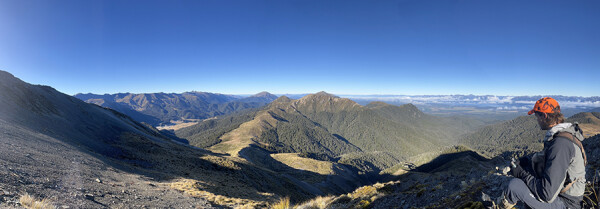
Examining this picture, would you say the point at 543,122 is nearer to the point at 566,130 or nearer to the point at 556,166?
the point at 566,130

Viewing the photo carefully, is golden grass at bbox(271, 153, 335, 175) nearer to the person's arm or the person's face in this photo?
the person's face

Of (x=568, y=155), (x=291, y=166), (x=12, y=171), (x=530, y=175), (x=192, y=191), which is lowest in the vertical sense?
(x=291, y=166)

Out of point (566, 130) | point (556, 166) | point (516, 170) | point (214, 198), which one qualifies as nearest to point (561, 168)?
point (556, 166)

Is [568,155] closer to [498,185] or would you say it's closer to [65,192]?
[498,185]

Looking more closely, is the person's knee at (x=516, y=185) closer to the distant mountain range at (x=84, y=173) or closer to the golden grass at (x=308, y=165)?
the distant mountain range at (x=84, y=173)

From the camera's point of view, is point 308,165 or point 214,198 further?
point 308,165

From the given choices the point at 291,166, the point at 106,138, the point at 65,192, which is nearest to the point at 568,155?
the point at 65,192

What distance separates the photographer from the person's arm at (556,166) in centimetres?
391

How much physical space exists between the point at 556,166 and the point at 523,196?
1135 mm

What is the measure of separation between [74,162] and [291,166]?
9841cm

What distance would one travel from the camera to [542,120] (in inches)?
185

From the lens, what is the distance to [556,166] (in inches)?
155

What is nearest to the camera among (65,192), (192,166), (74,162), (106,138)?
(65,192)

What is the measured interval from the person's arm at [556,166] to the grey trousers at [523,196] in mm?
449
